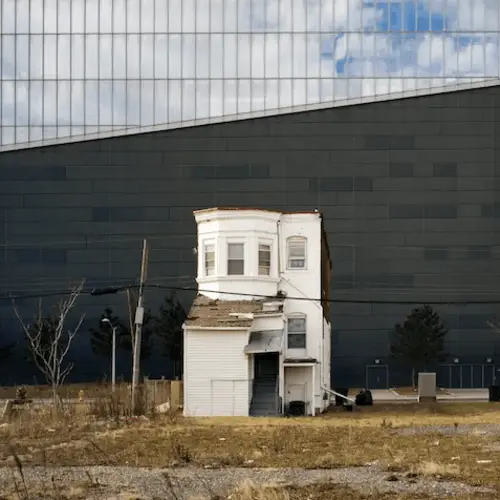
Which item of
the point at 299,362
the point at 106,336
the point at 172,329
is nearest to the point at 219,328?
the point at 299,362

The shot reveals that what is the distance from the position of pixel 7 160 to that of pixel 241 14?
20861mm

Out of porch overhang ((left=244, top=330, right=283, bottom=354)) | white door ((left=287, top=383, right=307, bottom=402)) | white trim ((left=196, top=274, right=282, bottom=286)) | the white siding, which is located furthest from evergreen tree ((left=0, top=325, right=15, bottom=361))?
the white siding

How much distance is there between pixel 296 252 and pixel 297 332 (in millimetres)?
3476

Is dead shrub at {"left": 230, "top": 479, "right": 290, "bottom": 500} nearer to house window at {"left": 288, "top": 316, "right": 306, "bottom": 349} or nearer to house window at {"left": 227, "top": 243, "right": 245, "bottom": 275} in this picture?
house window at {"left": 227, "top": 243, "right": 245, "bottom": 275}

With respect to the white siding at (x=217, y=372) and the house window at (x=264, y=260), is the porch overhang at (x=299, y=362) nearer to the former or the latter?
the white siding at (x=217, y=372)

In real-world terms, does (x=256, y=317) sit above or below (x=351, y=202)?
below

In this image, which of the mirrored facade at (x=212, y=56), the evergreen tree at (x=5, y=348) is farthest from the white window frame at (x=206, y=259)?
the evergreen tree at (x=5, y=348)

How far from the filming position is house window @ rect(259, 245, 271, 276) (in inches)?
1876

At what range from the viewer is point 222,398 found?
1718 inches

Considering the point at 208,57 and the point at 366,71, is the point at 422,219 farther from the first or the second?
the point at 208,57

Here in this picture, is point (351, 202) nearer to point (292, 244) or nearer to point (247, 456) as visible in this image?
point (292, 244)

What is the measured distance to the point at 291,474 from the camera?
20.0 m

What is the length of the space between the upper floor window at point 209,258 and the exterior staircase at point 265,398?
5126mm

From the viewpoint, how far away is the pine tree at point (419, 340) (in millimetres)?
80188
